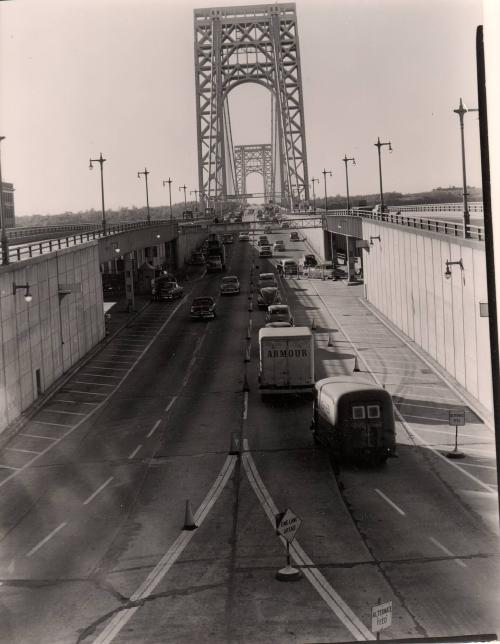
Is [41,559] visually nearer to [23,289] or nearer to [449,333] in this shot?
[23,289]

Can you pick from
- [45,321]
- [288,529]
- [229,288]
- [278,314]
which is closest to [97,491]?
[288,529]

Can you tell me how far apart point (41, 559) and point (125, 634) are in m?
5.88

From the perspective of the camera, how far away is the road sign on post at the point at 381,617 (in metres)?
16.4

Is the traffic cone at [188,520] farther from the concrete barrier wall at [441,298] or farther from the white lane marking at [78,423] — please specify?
the concrete barrier wall at [441,298]

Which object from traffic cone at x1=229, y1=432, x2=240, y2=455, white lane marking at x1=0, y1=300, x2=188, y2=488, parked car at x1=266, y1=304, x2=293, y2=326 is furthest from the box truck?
parked car at x1=266, y1=304, x2=293, y2=326

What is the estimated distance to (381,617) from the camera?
16.5 m

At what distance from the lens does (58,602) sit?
20078 millimetres

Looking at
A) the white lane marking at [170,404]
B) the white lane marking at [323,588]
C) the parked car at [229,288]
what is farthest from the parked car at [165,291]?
the white lane marking at [323,588]

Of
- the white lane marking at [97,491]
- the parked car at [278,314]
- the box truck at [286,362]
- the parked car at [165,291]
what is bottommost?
the white lane marking at [97,491]

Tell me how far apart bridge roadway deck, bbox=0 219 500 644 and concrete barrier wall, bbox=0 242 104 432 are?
162 centimetres

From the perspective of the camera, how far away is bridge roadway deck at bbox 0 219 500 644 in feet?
61.4

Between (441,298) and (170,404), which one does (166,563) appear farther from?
(441,298)

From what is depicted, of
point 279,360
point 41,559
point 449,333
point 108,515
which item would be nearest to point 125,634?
point 41,559

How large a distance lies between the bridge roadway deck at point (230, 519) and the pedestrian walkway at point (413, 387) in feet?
0.46
